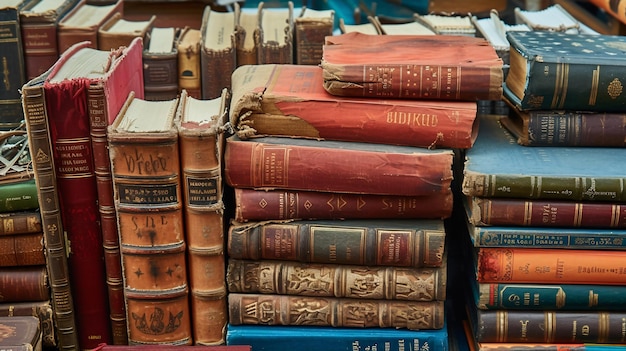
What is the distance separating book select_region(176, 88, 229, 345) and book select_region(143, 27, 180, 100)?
392 mm

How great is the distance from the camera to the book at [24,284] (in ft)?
6.06

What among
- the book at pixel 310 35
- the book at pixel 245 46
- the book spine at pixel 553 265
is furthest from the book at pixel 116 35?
the book spine at pixel 553 265

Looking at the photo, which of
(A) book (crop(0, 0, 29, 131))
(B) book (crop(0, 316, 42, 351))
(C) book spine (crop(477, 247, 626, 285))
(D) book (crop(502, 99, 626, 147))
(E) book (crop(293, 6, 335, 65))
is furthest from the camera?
(E) book (crop(293, 6, 335, 65))

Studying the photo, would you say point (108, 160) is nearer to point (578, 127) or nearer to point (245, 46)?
point (245, 46)

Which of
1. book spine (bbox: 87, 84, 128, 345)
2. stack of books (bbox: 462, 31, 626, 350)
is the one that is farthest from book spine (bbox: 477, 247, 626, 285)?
book spine (bbox: 87, 84, 128, 345)

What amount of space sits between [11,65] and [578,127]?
1.46m

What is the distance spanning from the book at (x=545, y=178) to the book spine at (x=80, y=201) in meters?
0.79

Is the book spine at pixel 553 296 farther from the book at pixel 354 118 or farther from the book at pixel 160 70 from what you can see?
the book at pixel 160 70

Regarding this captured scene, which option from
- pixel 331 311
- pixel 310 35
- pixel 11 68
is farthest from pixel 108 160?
pixel 310 35

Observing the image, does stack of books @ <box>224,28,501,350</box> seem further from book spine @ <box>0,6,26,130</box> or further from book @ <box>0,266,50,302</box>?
book spine @ <box>0,6,26,130</box>

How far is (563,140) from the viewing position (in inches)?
73.5

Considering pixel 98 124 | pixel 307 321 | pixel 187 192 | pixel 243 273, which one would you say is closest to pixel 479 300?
pixel 307 321

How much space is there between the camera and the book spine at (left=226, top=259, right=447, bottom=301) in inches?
70.9

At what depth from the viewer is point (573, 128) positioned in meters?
1.85
